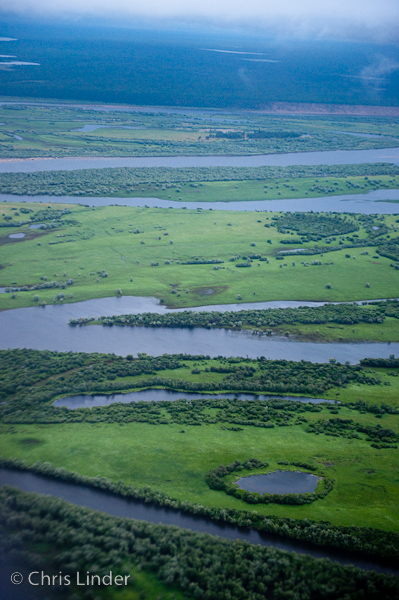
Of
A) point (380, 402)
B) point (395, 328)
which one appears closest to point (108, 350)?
point (380, 402)

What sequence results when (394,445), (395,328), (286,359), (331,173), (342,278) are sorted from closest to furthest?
(394,445) → (286,359) → (395,328) → (342,278) → (331,173)

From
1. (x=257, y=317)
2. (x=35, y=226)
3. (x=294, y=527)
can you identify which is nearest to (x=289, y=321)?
(x=257, y=317)

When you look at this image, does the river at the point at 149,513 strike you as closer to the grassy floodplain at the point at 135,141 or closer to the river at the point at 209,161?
the river at the point at 209,161

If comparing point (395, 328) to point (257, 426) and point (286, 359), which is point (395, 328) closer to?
point (286, 359)

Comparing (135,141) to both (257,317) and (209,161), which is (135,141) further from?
(257,317)

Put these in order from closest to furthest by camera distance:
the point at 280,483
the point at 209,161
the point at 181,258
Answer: the point at 280,483
the point at 181,258
the point at 209,161

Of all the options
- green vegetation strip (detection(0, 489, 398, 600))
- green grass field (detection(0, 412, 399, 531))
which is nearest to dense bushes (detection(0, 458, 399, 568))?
green grass field (detection(0, 412, 399, 531))
